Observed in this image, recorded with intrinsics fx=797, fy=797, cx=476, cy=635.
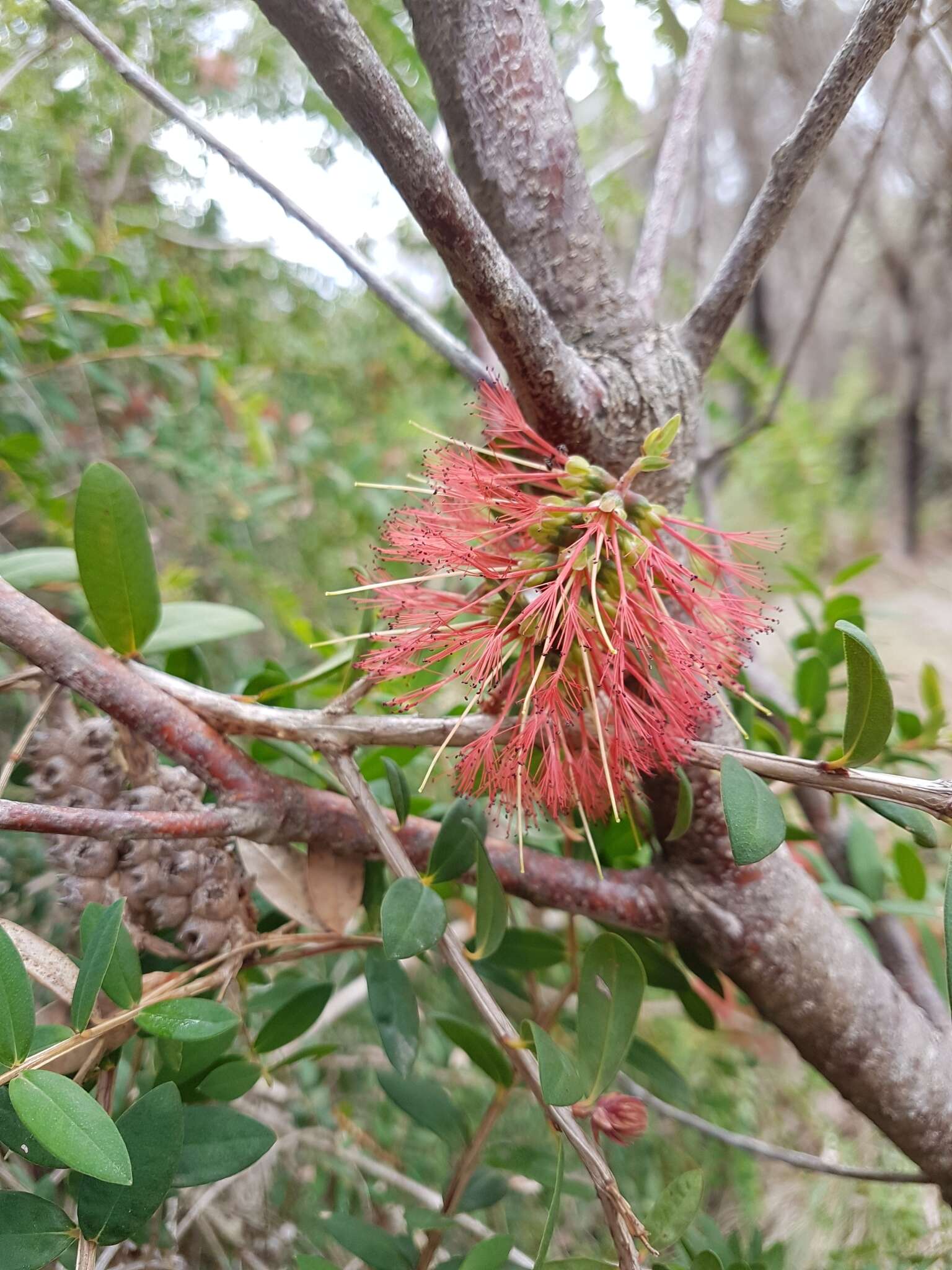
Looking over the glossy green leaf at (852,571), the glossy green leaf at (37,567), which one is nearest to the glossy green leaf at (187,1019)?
the glossy green leaf at (37,567)

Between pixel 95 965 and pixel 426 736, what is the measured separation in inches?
6.0

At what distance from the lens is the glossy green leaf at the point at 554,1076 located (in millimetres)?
301

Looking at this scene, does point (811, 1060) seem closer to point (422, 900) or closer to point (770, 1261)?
point (770, 1261)

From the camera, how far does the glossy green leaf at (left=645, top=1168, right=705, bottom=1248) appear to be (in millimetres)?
349

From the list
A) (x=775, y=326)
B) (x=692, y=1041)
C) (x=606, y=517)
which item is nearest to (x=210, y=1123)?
(x=606, y=517)

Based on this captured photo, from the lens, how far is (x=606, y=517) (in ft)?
1.13

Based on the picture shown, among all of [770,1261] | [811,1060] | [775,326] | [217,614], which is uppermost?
[775,326]

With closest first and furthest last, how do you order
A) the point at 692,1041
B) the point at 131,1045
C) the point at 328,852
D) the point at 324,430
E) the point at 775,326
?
the point at 328,852, the point at 131,1045, the point at 692,1041, the point at 324,430, the point at 775,326

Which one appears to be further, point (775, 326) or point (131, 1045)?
point (775, 326)

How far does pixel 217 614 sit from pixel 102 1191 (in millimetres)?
275

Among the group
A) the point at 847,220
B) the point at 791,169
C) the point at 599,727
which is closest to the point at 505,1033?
the point at 599,727

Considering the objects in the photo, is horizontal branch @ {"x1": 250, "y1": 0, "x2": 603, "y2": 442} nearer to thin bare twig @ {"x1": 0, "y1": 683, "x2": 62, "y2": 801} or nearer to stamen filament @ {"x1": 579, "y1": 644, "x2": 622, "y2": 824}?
stamen filament @ {"x1": 579, "y1": 644, "x2": 622, "y2": 824}

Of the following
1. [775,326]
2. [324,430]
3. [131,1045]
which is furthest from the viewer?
[775,326]

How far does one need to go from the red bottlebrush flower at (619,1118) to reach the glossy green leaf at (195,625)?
0.29m
